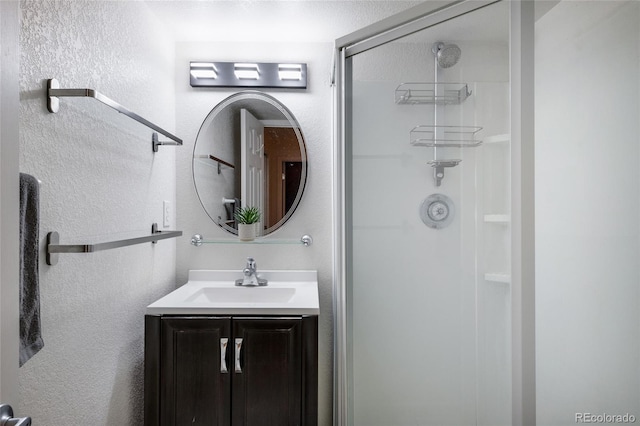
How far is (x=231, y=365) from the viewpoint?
1536 mm

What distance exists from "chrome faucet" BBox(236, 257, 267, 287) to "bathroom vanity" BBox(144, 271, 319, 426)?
40cm

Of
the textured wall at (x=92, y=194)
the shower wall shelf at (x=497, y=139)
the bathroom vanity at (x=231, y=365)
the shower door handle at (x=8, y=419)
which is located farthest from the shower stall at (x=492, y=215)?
the shower door handle at (x=8, y=419)

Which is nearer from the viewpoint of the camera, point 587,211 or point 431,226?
point 587,211

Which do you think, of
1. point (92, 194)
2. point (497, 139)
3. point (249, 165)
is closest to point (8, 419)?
point (92, 194)

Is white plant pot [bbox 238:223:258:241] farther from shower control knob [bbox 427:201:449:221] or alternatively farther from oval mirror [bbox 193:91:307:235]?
shower control knob [bbox 427:201:449:221]

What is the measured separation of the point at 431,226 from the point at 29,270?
1.09m

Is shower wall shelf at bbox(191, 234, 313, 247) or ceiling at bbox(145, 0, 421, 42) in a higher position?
ceiling at bbox(145, 0, 421, 42)

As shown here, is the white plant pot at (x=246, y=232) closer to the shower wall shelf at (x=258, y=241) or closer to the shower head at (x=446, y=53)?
the shower wall shelf at (x=258, y=241)

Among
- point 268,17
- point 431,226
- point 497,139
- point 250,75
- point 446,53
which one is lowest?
point 431,226

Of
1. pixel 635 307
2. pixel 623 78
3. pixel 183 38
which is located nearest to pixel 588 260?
pixel 635 307

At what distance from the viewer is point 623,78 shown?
825mm

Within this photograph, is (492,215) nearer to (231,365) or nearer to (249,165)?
(231,365)

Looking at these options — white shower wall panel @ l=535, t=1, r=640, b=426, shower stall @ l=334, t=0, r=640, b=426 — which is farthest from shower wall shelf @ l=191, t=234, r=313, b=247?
white shower wall panel @ l=535, t=1, r=640, b=426

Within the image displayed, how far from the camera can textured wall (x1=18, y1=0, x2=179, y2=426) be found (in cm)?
105
